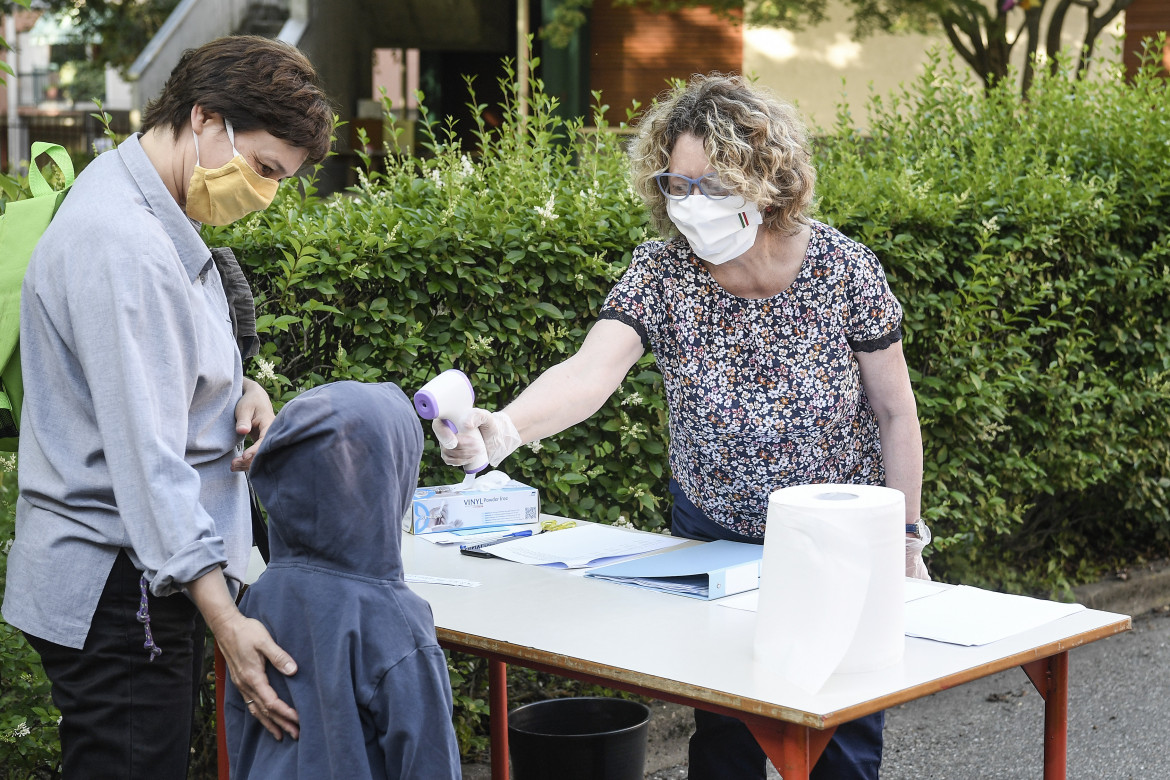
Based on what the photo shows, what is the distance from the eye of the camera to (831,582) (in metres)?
1.88

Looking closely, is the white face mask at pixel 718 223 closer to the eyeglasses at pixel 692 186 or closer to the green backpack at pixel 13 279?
the eyeglasses at pixel 692 186

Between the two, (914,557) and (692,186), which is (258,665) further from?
(914,557)

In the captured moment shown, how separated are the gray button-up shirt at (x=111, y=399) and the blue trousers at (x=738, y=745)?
1.18 m

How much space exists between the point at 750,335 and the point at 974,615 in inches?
28.9

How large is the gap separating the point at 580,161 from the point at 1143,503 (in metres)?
3.12

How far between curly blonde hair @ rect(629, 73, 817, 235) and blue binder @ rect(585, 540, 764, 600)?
71 cm

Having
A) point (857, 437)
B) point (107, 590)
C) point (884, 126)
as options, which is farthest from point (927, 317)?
point (107, 590)

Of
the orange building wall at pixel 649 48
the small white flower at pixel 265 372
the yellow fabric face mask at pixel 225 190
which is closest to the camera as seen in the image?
the yellow fabric face mask at pixel 225 190

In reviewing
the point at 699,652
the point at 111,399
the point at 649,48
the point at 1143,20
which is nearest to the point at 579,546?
the point at 699,652

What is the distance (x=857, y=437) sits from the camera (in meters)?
2.74

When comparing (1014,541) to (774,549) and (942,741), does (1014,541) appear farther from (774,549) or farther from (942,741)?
(774,549)

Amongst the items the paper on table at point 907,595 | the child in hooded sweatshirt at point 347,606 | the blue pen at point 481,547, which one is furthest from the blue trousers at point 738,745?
the child in hooded sweatshirt at point 347,606

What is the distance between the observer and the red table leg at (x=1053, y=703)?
2.28m

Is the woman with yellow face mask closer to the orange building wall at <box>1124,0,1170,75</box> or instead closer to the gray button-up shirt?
the gray button-up shirt
